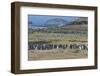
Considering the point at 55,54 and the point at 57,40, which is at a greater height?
the point at 57,40

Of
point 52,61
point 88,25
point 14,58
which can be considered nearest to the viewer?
point 14,58

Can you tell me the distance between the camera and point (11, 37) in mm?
1757

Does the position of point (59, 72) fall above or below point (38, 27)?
below

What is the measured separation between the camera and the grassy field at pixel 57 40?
71.6 inches

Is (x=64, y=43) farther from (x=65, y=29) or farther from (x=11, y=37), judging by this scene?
(x=11, y=37)

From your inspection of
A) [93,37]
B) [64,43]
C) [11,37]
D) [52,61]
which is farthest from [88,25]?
[11,37]

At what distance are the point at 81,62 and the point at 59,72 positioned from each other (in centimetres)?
21

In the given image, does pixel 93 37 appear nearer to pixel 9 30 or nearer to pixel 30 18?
pixel 30 18

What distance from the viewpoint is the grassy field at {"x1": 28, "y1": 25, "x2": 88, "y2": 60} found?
5.97ft

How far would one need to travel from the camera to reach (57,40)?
6.21 ft

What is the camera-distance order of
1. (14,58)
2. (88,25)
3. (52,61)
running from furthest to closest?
(88,25)
(52,61)
(14,58)

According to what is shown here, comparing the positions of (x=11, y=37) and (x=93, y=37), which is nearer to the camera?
(x=11, y=37)

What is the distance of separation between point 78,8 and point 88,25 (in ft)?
0.58

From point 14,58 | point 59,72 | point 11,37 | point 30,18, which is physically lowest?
point 59,72
